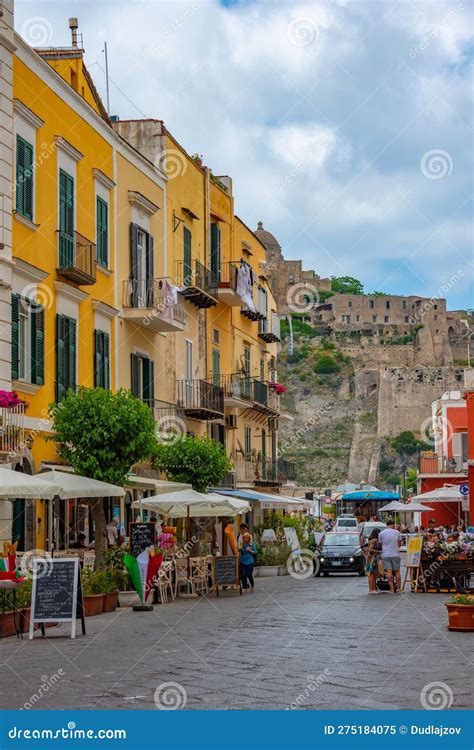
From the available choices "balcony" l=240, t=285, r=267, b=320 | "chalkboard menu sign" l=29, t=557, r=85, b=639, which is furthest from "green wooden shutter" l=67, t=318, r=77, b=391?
"balcony" l=240, t=285, r=267, b=320

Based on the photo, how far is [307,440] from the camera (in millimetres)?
160750

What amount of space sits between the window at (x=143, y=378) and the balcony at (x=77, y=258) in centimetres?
416

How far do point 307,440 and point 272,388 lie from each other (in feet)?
367

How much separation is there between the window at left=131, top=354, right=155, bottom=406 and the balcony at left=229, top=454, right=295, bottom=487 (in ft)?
32.9

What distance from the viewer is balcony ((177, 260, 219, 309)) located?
3428 centimetres

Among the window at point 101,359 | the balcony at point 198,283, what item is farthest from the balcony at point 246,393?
the window at point 101,359

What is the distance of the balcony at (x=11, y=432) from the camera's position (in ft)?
62.1

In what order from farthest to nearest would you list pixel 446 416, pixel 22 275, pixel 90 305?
pixel 446 416 → pixel 90 305 → pixel 22 275

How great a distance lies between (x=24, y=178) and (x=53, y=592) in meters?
9.17

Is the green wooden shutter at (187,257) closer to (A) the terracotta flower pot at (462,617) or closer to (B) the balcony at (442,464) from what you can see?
(A) the terracotta flower pot at (462,617)

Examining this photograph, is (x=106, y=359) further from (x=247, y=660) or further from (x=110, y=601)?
(x=247, y=660)

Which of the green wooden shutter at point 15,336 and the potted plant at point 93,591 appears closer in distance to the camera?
the potted plant at point 93,591

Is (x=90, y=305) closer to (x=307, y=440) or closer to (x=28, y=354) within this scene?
(x=28, y=354)

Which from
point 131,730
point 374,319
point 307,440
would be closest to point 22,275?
point 131,730
